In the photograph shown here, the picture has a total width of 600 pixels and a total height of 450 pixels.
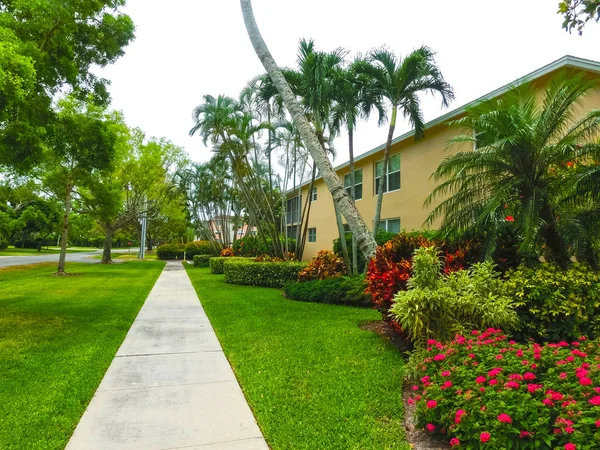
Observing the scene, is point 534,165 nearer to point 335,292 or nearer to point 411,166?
point 335,292

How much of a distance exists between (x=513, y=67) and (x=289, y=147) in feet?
27.6

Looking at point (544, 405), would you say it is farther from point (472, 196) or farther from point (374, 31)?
point (374, 31)

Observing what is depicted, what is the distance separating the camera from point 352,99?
10.6 meters

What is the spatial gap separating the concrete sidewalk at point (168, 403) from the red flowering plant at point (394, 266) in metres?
2.59

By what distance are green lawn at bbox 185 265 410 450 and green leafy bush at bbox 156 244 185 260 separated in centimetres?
3198

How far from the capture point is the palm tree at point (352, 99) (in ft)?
33.9

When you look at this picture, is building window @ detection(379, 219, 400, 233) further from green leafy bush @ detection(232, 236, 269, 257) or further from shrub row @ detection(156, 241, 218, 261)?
shrub row @ detection(156, 241, 218, 261)

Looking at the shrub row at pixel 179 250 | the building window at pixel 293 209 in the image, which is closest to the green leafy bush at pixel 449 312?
the building window at pixel 293 209

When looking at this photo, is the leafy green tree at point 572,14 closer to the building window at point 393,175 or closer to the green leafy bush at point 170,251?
the building window at point 393,175

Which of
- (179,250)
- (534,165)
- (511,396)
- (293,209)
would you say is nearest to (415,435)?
(511,396)

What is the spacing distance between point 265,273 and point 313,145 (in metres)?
6.77

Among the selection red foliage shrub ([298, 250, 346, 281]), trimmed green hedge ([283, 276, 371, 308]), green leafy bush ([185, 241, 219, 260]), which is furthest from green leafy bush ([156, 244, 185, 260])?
trimmed green hedge ([283, 276, 371, 308])

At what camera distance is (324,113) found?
1100 cm

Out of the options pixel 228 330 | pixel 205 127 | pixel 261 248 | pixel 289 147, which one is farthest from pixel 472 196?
pixel 261 248
